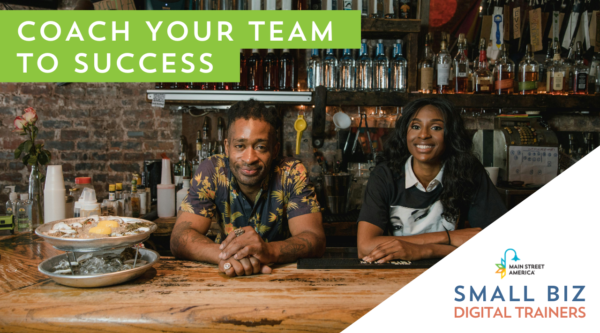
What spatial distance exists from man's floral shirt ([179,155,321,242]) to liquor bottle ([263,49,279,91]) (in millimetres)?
1237

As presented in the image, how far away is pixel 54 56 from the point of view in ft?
7.49

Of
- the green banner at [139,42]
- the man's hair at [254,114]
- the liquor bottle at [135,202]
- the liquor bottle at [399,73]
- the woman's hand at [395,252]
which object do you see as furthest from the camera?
the liquor bottle at [399,73]

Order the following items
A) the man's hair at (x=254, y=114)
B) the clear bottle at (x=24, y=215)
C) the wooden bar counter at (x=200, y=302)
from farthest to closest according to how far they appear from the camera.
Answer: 1. the clear bottle at (x=24, y=215)
2. the man's hair at (x=254, y=114)
3. the wooden bar counter at (x=200, y=302)

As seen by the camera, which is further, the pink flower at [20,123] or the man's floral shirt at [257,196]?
the pink flower at [20,123]

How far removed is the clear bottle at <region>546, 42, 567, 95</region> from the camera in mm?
2730

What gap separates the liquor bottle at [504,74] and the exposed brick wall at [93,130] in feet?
7.85

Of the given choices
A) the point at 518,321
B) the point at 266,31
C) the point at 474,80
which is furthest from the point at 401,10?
the point at 518,321

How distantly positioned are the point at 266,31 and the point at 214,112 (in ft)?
2.82

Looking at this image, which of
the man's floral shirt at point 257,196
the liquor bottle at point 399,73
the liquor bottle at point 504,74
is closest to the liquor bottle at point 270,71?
the liquor bottle at point 399,73

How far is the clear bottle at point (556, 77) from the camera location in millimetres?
2730

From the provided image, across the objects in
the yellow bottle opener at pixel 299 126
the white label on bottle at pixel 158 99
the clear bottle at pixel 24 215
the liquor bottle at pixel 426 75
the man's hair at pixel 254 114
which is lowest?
the clear bottle at pixel 24 215

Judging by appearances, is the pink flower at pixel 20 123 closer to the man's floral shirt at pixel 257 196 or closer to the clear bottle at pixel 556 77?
the man's floral shirt at pixel 257 196

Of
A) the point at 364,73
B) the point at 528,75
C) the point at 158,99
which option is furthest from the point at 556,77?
the point at 158,99

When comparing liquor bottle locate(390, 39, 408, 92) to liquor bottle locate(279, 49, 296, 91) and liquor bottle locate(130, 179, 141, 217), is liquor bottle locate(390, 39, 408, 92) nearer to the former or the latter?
liquor bottle locate(279, 49, 296, 91)
